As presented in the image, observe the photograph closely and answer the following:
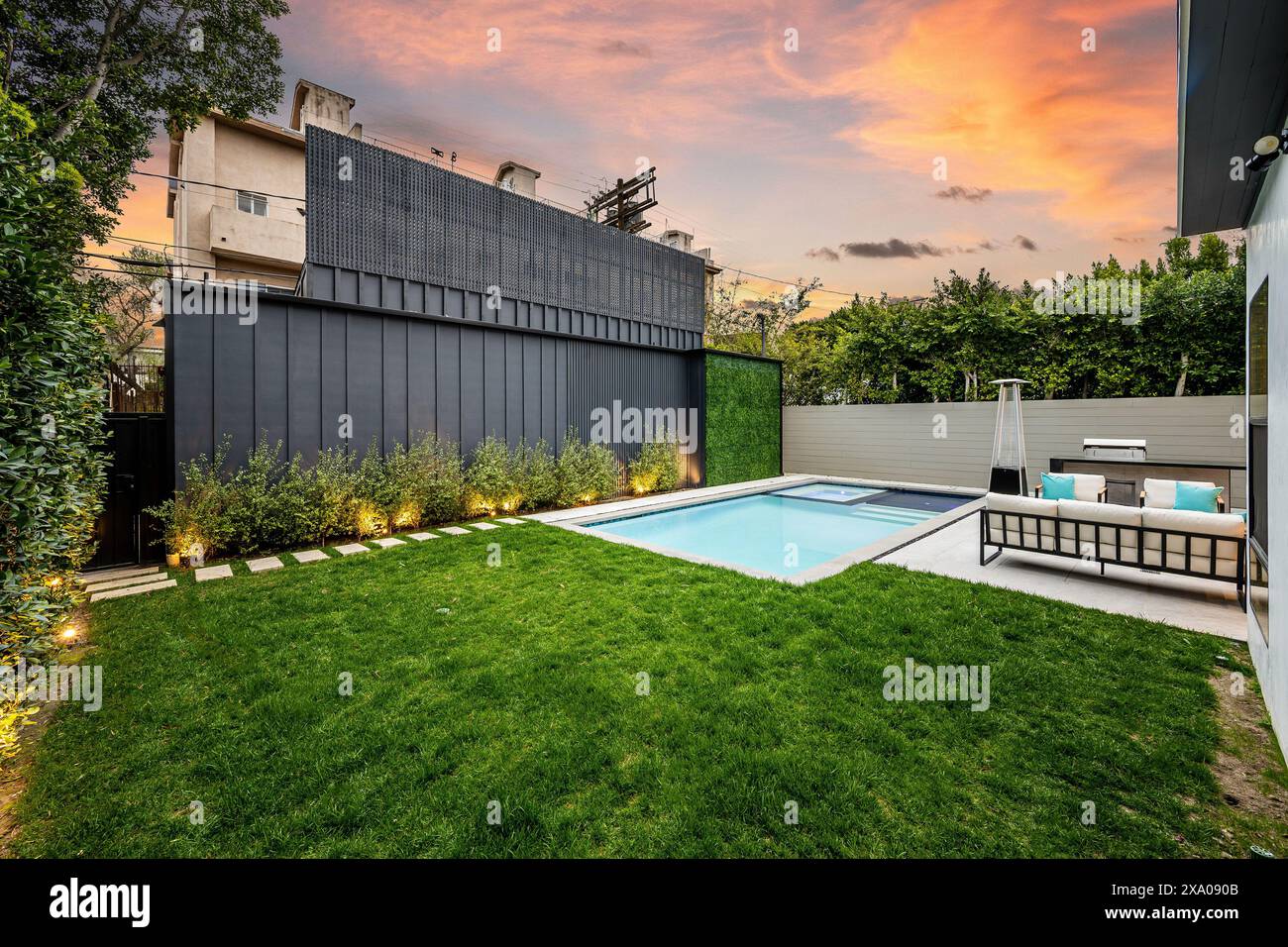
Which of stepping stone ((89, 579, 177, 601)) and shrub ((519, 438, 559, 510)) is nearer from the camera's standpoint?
stepping stone ((89, 579, 177, 601))

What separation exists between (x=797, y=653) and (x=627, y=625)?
1277 millimetres

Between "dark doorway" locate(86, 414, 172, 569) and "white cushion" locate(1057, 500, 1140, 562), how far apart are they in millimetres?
10006

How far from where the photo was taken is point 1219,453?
348 inches

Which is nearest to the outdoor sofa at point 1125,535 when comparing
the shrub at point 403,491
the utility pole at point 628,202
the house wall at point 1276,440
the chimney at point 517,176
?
the house wall at point 1276,440

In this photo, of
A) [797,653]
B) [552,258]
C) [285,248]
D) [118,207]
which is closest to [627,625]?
[797,653]

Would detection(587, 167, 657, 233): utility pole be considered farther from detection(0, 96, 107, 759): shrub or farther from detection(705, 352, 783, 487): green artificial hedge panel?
detection(0, 96, 107, 759): shrub

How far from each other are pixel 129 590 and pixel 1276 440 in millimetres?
8481

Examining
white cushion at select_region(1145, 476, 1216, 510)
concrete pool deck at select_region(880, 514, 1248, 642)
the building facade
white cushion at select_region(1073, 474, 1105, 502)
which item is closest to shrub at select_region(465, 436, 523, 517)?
concrete pool deck at select_region(880, 514, 1248, 642)

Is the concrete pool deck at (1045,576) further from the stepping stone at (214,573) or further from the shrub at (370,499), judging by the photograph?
the stepping stone at (214,573)

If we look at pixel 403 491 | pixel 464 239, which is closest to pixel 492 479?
pixel 403 491

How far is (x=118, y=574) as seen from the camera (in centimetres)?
527

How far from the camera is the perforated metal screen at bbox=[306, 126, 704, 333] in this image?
7.38 meters
